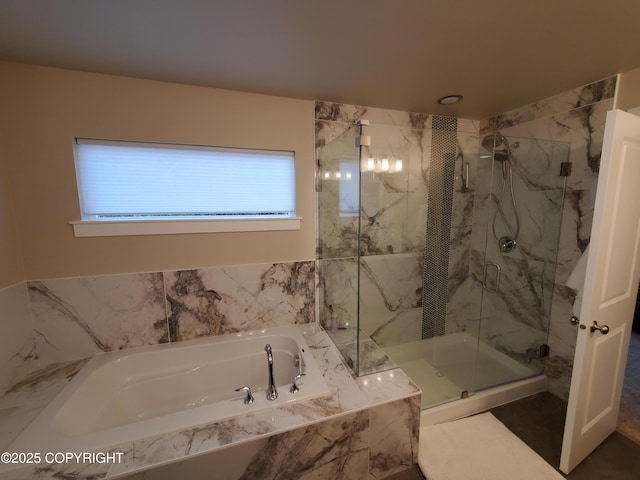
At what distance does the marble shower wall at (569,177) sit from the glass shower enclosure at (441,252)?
0.06 meters

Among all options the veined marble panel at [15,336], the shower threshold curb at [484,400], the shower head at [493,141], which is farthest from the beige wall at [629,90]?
the veined marble panel at [15,336]

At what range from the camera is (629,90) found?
161 cm

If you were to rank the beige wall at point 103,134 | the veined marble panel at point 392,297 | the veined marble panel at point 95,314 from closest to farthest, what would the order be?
the beige wall at point 103,134 → the veined marble panel at point 95,314 → the veined marble panel at point 392,297

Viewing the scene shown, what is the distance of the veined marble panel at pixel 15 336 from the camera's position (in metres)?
1.46

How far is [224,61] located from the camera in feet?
4.89

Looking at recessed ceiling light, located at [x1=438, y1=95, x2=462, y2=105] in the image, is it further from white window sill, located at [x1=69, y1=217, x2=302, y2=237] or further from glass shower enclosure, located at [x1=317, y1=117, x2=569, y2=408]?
white window sill, located at [x1=69, y1=217, x2=302, y2=237]

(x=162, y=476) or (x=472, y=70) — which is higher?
(x=472, y=70)

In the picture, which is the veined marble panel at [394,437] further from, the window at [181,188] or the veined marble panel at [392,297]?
the window at [181,188]

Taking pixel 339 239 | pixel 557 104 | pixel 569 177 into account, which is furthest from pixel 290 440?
pixel 557 104

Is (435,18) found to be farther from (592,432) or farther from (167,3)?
(592,432)

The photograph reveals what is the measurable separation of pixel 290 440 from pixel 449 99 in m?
2.49

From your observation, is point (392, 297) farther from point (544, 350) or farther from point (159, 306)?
point (159, 306)

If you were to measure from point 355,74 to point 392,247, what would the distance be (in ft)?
4.65

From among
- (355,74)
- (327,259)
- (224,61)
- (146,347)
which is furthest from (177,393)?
(355,74)
